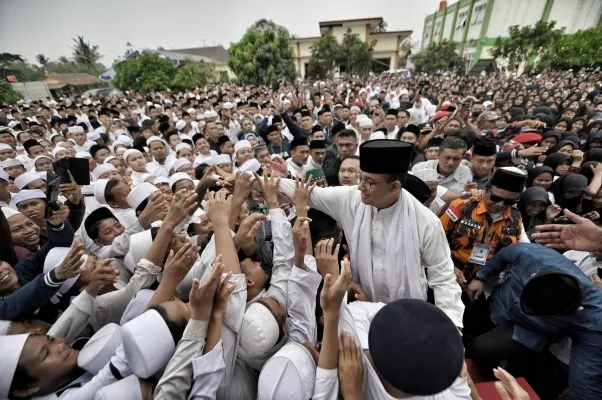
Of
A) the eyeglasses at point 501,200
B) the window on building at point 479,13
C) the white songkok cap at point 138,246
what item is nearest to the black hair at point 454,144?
the eyeglasses at point 501,200

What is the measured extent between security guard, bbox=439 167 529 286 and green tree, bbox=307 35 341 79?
33.0m

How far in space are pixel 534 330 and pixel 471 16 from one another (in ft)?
186

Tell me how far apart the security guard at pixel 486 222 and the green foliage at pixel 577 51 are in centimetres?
3133

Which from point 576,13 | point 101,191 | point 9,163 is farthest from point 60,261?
point 576,13

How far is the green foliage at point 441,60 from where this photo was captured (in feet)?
115

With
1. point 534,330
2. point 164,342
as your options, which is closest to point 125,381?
point 164,342

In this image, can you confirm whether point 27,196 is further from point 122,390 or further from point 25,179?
point 122,390

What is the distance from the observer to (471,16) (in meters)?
43.2

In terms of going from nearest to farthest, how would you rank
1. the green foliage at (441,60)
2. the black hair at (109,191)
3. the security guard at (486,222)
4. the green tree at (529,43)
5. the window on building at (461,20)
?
the security guard at (486,222)
the black hair at (109,191)
the green tree at (529,43)
the green foliage at (441,60)
the window on building at (461,20)

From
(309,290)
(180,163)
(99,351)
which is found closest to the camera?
(99,351)

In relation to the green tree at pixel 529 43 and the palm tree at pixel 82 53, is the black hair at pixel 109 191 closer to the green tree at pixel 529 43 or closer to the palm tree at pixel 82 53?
the green tree at pixel 529 43

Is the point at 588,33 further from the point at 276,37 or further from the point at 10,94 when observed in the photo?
the point at 10,94

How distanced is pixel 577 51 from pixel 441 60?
563 inches

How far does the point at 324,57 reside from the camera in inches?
1244
